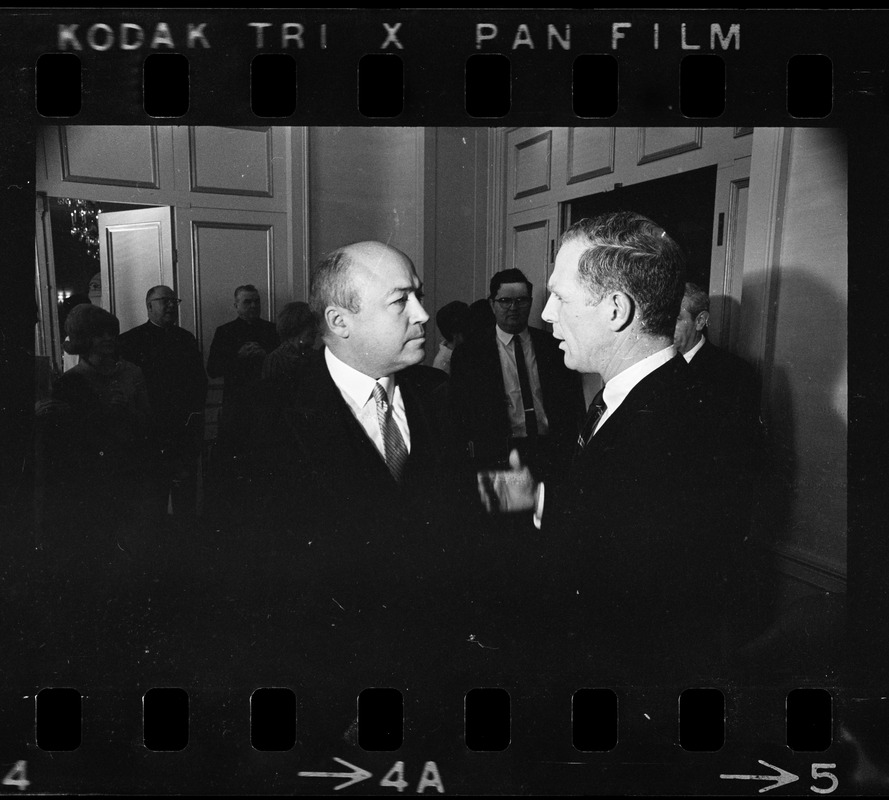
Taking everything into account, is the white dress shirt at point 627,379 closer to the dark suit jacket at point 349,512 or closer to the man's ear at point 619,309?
the man's ear at point 619,309

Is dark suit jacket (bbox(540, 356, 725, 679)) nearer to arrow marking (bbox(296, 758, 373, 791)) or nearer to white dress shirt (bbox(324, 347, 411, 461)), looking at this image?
white dress shirt (bbox(324, 347, 411, 461))

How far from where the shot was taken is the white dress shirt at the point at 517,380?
4.91ft

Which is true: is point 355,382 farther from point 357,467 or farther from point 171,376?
point 171,376

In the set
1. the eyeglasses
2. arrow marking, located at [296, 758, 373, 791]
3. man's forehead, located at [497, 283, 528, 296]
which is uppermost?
man's forehead, located at [497, 283, 528, 296]

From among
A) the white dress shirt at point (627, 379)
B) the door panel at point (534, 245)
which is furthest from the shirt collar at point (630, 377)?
the door panel at point (534, 245)

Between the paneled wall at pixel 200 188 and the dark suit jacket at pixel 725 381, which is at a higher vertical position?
the paneled wall at pixel 200 188

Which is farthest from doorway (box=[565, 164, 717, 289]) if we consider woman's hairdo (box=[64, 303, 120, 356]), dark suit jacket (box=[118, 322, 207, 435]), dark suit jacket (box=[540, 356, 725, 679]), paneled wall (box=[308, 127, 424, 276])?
woman's hairdo (box=[64, 303, 120, 356])

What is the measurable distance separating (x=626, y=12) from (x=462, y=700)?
1.43 meters

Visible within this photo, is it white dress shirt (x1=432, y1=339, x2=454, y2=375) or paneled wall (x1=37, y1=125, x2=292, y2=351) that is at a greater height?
paneled wall (x1=37, y1=125, x2=292, y2=351)

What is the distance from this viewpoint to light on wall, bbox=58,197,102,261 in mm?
1483

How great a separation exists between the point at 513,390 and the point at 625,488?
30 cm

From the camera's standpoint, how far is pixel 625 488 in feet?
4.92

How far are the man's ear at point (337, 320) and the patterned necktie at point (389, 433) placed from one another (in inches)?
5.2

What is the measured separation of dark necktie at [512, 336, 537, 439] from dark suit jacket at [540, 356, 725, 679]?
4.6 inches
